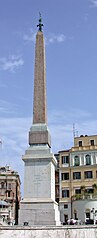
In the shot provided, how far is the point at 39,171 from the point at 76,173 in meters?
25.2

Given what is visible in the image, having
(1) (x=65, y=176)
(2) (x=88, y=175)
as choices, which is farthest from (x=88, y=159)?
(1) (x=65, y=176)

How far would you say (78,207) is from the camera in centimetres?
4256

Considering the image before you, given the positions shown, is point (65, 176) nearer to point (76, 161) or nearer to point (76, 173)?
point (76, 173)

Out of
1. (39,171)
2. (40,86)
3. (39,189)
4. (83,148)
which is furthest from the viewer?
(83,148)

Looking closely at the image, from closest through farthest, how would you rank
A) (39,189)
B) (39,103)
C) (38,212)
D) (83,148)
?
(38,212), (39,189), (39,103), (83,148)

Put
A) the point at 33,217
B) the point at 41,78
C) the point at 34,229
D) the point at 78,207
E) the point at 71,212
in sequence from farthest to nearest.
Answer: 1. the point at 71,212
2. the point at 78,207
3. the point at 41,78
4. the point at 33,217
5. the point at 34,229

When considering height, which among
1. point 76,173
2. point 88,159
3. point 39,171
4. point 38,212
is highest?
point 88,159

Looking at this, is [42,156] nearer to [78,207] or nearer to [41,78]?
[41,78]

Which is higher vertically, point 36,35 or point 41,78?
point 36,35

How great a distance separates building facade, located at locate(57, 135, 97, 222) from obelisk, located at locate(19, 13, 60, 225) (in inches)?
847

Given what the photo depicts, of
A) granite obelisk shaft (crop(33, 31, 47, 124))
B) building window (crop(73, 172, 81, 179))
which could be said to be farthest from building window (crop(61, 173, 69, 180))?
granite obelisk shaft (crop(33, 31, 47, 124))

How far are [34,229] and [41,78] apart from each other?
11748 mm

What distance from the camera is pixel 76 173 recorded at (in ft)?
157

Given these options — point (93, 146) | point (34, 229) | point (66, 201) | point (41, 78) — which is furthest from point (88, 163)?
point (34, 229)
